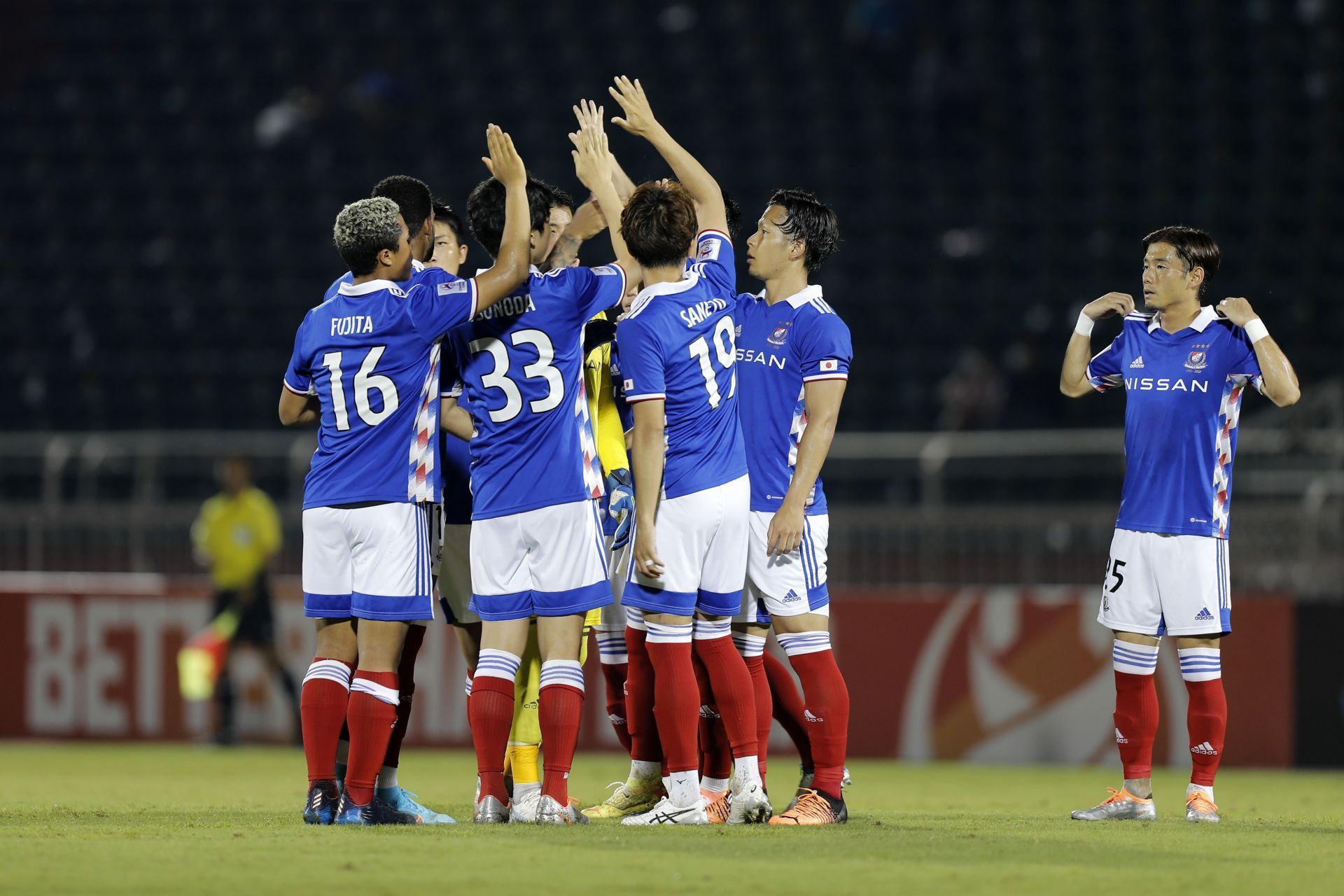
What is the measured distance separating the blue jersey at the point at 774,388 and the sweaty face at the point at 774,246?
14 cm

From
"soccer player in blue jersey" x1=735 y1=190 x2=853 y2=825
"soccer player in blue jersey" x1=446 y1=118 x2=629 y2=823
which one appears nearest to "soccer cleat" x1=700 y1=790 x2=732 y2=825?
"soccer player in blue jersey" x1=735 y1=190 x2=853 y2=825

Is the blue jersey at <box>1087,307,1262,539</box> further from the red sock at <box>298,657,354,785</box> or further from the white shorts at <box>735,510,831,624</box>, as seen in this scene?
the red sock at <box>298,657,354,785</box>

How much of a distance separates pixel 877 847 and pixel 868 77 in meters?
13.0

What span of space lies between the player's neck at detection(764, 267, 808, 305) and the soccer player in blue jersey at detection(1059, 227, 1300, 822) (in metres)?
1.27

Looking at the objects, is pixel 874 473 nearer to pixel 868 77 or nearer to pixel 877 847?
pixel 868 77

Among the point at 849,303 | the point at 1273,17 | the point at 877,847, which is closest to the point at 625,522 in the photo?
the point at 877,847

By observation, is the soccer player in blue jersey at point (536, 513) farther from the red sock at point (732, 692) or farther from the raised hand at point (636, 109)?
the raised hand at point (636, 109)

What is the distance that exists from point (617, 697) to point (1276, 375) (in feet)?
9.87

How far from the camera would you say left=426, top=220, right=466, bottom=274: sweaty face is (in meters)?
7.27

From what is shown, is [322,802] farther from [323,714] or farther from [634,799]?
[634,799]

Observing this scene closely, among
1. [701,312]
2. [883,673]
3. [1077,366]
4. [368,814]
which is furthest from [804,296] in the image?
[883,673]

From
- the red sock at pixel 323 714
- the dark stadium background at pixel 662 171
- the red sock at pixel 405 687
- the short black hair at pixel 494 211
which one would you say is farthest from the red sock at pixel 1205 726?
the dark stadium background at pixel 662 171

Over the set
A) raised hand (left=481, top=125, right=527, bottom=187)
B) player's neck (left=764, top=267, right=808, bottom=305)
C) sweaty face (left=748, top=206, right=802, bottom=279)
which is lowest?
player's neck (left=764, top=267, right=808, bottom=305)

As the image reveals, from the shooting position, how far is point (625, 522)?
6.93m
